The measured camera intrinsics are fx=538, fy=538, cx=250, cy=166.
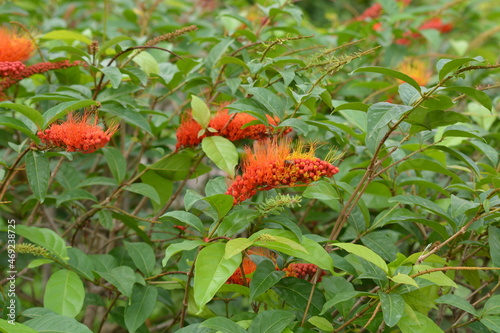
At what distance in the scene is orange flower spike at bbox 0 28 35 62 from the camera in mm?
1626

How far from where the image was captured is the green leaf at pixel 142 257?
145 centimetres

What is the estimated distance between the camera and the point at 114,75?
147 cm

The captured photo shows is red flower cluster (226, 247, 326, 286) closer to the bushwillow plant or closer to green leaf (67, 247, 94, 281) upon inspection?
the bushwillow plant

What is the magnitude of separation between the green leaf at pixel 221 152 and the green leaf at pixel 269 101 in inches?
5.4

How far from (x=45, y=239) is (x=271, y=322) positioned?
67 centimetres

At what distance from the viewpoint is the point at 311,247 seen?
114cm

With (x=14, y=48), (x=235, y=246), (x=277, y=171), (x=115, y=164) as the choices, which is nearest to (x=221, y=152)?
(x=277, y=171)

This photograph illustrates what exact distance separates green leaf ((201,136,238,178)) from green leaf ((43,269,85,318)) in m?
0.46

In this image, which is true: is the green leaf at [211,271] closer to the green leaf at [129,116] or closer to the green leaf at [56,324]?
the green leaf at [56,324]

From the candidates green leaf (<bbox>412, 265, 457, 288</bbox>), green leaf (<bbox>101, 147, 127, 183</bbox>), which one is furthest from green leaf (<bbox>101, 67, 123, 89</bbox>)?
green leaf (<bbox>412, 265, 457, 288</bbox>)

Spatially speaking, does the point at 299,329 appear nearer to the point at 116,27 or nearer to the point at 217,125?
the point at 217,125

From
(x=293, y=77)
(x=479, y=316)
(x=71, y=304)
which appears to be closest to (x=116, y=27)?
(x=293, y=77)

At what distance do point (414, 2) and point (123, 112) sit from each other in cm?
450

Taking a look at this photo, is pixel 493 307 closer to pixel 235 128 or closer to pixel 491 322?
pixel 491 322
